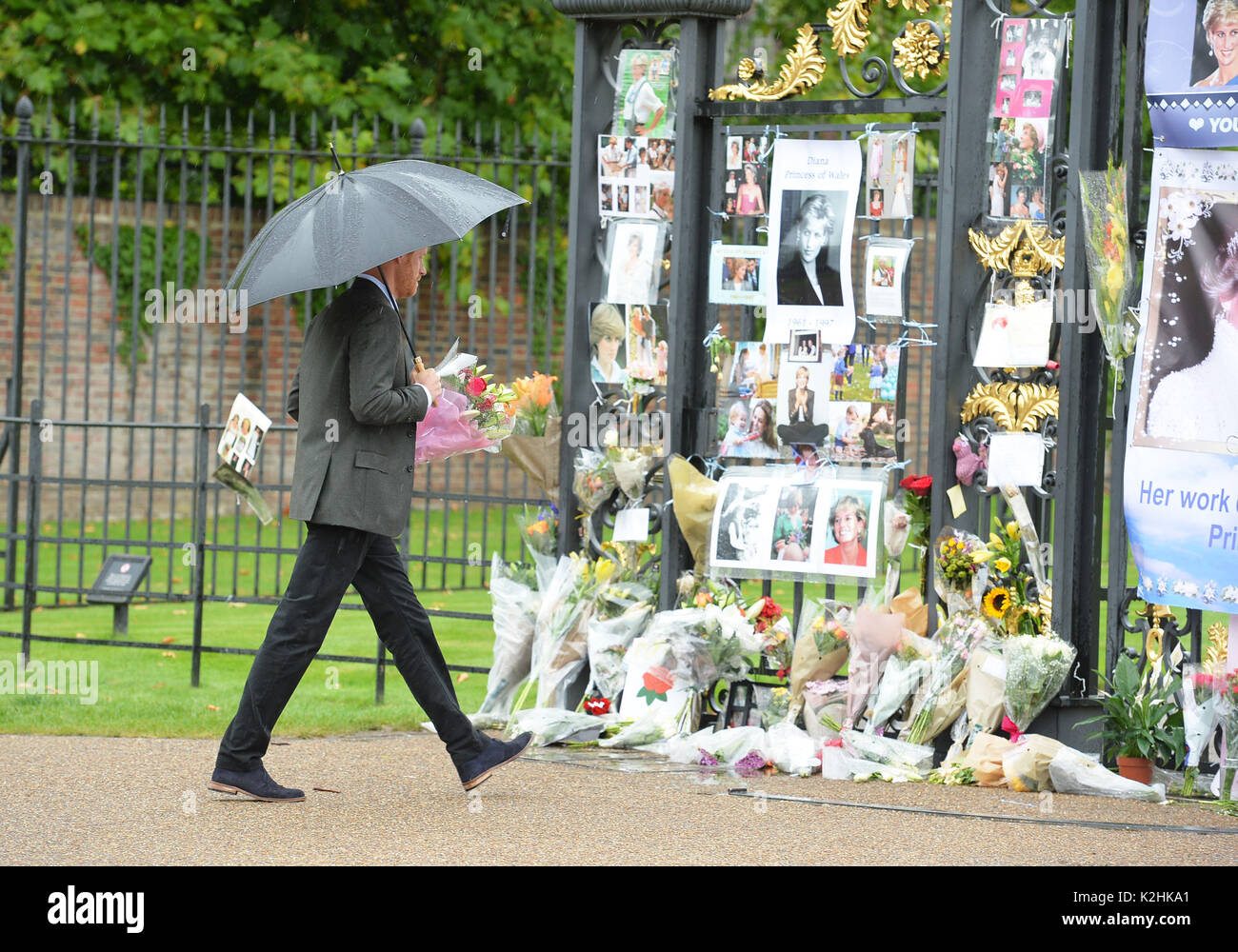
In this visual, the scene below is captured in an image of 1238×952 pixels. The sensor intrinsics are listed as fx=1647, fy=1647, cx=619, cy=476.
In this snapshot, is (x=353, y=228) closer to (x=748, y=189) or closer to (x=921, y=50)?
(x=748, y=189)

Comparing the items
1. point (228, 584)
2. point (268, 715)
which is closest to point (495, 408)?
point (268, 715)

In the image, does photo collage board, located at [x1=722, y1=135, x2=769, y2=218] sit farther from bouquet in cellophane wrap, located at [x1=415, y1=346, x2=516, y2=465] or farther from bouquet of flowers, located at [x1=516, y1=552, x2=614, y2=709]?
bouquet of flowers, located at [x1=516, y1=552, x2=614, y2=709]

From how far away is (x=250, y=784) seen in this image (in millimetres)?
5176

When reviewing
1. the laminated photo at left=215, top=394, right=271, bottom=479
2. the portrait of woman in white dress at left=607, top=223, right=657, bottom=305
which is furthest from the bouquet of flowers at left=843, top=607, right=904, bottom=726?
the laminated photo at left=215, top=394, right=271, bottom=479

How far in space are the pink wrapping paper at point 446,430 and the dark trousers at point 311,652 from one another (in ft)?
1.51

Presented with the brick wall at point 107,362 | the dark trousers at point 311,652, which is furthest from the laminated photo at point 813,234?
the brick wall at point 107,362

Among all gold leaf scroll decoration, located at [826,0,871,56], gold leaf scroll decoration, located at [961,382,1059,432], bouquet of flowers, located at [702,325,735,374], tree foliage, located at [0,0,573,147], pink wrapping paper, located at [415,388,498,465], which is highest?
tree foliage, located at [0,0,573,147]

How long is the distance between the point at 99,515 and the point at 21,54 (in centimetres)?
395

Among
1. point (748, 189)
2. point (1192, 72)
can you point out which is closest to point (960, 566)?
point (748, 189)

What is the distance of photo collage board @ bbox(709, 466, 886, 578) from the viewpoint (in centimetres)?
621

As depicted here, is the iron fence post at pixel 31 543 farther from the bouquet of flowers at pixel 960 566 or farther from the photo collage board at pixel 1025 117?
the photo collage board at pixel 1025 117

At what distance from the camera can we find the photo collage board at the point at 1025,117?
19.5 feet

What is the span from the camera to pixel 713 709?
649 cm

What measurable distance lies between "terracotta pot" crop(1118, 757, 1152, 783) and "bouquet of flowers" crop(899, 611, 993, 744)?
579 millimetres
